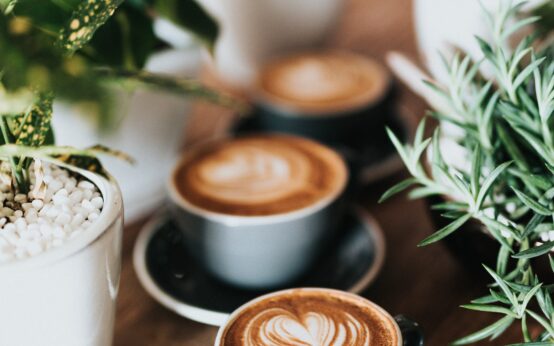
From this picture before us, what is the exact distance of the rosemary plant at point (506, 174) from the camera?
0.48m

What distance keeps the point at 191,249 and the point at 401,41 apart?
669 millimetres

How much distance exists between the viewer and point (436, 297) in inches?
25.5

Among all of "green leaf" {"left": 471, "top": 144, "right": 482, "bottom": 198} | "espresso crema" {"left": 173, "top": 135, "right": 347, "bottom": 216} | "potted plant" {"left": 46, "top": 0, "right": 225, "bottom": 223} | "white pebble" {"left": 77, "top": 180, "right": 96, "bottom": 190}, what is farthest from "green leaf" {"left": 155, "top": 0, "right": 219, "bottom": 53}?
"green leaf" {"left": 471, "top": 144, "right": 482, "bottom": 198}

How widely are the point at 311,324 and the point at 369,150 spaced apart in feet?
1.42

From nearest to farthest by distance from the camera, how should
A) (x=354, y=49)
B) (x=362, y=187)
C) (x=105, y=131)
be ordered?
(x=105, y=131), (x=362, y=187), (x=354, y=49)

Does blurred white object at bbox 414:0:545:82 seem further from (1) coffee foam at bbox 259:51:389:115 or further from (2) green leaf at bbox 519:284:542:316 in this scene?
(2) green leaf at bbox 519:284:542:316

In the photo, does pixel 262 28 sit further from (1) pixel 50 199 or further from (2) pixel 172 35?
(1) pixel 50 199

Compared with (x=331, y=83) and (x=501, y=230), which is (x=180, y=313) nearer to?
(x=501, y=230)

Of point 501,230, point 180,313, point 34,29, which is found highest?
point 34,29

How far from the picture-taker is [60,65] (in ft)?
1.36

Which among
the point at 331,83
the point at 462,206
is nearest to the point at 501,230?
the point at 462,206

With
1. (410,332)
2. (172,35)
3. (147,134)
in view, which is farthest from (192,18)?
(410,332)

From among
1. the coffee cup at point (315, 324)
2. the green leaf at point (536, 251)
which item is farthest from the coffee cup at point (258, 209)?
the green leaf at point (536, 251)

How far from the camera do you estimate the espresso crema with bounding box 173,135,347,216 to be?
2.15ft
